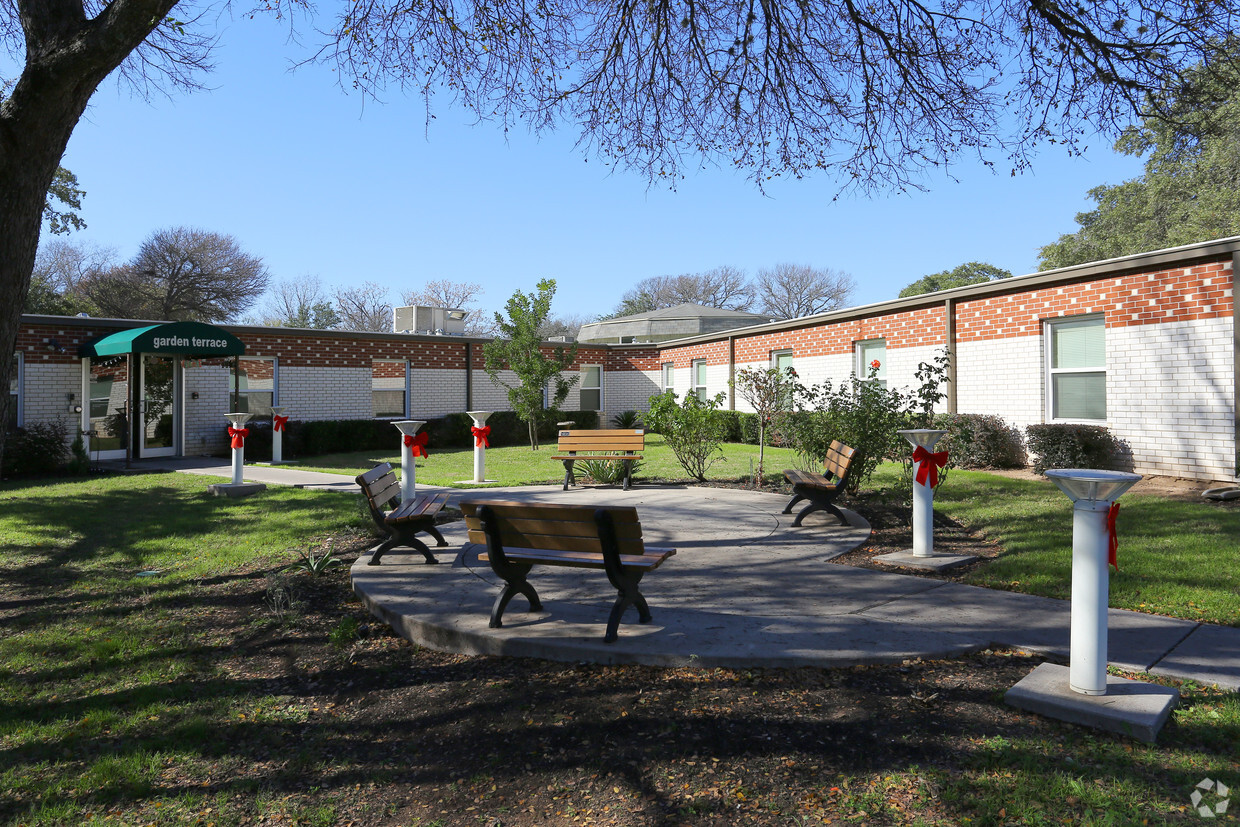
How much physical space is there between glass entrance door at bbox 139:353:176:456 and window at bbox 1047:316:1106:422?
18.5 meters

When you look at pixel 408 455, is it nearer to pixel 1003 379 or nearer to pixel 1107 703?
pixel 1107 703

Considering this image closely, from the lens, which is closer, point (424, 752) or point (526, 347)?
point (424, 752)

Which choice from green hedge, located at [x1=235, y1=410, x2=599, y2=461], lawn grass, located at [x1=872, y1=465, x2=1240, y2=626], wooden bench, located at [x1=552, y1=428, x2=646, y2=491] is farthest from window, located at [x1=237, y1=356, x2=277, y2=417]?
lawn grass, located at [x1=872, y1=465, x2=1240, y2=626]

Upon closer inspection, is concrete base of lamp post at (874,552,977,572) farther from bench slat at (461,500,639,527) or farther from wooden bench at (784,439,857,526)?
bench slat at (461,500,639,527)

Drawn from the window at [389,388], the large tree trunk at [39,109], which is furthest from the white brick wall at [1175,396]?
the window at [389,388]

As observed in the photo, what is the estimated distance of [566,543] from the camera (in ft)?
14.4

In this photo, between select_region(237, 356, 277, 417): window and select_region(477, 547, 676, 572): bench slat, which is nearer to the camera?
select_region(477, 547, 676, 572): bench slat

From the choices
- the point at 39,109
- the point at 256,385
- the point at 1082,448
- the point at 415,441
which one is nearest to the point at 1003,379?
the point at 1082,448

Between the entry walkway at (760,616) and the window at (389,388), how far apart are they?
14995mm

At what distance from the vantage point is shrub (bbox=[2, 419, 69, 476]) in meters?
13.6

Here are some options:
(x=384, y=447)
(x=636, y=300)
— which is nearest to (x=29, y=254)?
(x=384, y=447)

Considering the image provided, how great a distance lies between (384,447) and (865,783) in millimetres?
18344

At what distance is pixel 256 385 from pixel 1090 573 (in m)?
19.1

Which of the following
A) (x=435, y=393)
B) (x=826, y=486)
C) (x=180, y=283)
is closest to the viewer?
(x=826, y=486)
